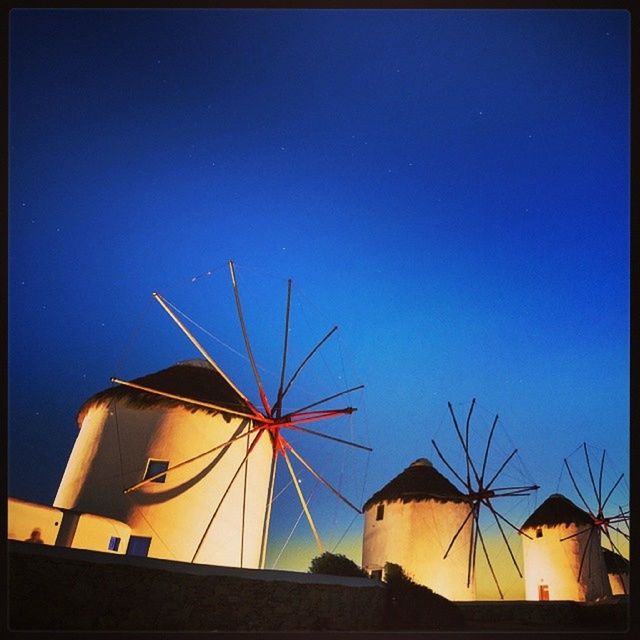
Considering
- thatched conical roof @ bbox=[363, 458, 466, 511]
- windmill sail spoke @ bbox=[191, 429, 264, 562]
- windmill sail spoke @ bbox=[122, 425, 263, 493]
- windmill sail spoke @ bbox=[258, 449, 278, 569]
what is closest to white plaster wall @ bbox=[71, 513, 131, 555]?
windmill sail spoke @ bbox=[122, 425, 263, 493]

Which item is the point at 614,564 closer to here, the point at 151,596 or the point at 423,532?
the point at 423,532

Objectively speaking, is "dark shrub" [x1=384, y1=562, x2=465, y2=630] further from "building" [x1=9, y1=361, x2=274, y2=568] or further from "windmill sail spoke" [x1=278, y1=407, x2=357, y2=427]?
"windmill sail spoke" [x1=278, y1=407, x2=357, y2=427]

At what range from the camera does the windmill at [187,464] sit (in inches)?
323

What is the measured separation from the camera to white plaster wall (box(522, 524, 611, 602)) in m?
15.5

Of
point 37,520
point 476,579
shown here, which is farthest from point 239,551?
point 476,579

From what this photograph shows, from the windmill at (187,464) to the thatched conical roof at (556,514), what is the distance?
965 cm

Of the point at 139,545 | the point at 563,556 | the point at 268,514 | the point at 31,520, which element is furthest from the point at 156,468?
the point at 563,556

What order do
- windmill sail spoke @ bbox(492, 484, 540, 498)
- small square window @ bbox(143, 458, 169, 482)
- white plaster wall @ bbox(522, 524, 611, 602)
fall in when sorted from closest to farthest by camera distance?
→ small square window @ bbox(143, 458, 169, 482) → windmill sail spoke @ bbox(492, 484, 540, 498) → white plaster wall @ bbox(522, 524, 611, 602)

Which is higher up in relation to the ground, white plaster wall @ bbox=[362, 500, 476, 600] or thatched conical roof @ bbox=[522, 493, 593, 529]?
thatched conical roof @ bbox=[522, 493, 593, 529]

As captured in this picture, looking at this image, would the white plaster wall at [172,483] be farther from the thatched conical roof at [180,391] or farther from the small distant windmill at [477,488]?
the small distant windmill at [477,488]

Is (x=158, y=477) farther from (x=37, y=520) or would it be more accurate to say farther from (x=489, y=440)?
(x=489, y=440)

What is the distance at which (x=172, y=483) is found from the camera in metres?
8.29

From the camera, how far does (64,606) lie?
5148 millimetres

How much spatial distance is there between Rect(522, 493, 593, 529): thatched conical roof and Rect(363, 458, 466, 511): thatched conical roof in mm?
3641
